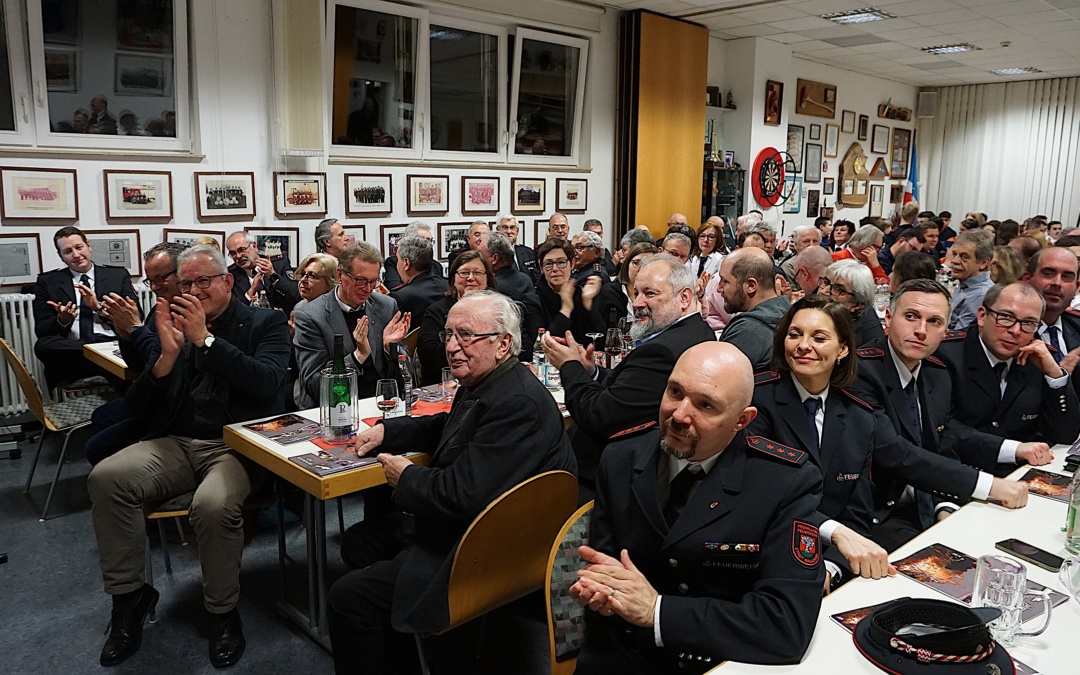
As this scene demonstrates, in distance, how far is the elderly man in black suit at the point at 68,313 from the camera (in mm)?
5211

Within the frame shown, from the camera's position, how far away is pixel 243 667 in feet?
9.48

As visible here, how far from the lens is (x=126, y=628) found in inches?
116

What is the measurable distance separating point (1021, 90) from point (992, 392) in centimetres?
1401

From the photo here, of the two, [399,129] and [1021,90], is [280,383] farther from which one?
[1021,90]

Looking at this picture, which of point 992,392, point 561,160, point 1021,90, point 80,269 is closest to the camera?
point 992,392

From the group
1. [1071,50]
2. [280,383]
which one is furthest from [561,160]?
[1071,50]

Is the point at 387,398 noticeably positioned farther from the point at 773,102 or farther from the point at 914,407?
the point at 773,102

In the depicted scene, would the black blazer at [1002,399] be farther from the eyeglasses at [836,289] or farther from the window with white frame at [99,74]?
the window with white frame at [99,74]

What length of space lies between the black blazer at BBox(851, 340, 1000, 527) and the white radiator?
5.53 m

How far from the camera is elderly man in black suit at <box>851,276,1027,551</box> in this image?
8.63 feet

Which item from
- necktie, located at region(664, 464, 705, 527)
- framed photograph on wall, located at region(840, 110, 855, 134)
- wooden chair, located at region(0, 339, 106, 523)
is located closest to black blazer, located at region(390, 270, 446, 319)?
wooden chair, located at region(0, 339, 106, 523)

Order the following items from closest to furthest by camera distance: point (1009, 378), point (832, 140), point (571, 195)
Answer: point (1009, 378) < point (571, 195) < point (832, 140)

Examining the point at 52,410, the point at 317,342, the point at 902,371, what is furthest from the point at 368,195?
the point at 902,371

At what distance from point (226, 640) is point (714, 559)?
2.09m
